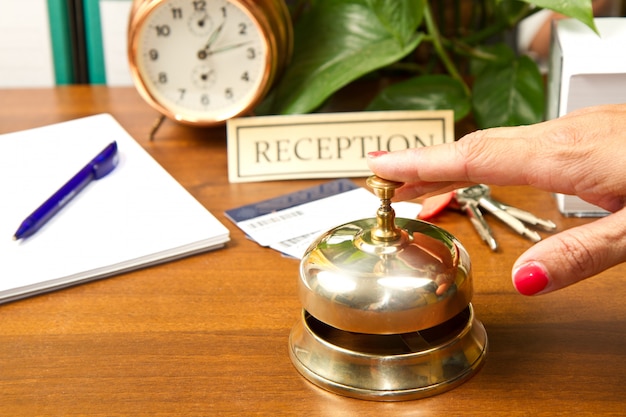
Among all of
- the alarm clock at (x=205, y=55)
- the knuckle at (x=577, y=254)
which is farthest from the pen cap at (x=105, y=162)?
the knuckle at (x=577, y=254)

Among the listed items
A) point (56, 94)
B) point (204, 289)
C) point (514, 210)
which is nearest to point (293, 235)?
point (204, 289)

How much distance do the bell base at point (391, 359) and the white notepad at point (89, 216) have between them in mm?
217

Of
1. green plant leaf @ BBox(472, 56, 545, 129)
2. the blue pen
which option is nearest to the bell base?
the blue pen

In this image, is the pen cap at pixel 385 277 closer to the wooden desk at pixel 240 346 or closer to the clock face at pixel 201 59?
the wooden desk at pixel 240 346

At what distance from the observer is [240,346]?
2.16 feet

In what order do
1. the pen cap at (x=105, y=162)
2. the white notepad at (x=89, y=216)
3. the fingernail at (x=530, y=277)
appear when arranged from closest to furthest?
the fingernail at (x=530, y=277) < the white notepad at (x=89, y=216) < the pen cap at (x=105, y=162)

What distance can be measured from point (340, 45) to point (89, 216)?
0.40 m

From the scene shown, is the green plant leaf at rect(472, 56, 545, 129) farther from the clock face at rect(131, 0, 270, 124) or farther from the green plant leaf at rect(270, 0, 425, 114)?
the clock face at rect(131, 0, 270, 124)

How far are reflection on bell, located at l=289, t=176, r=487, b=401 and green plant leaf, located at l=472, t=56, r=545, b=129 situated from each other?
412 mm

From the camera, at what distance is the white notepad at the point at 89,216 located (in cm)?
76

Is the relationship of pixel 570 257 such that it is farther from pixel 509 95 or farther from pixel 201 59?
pixel 201 59

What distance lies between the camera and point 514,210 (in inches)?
33.7

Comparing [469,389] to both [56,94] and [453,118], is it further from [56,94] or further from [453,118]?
[56,94]

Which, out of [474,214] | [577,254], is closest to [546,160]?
[577,254]
